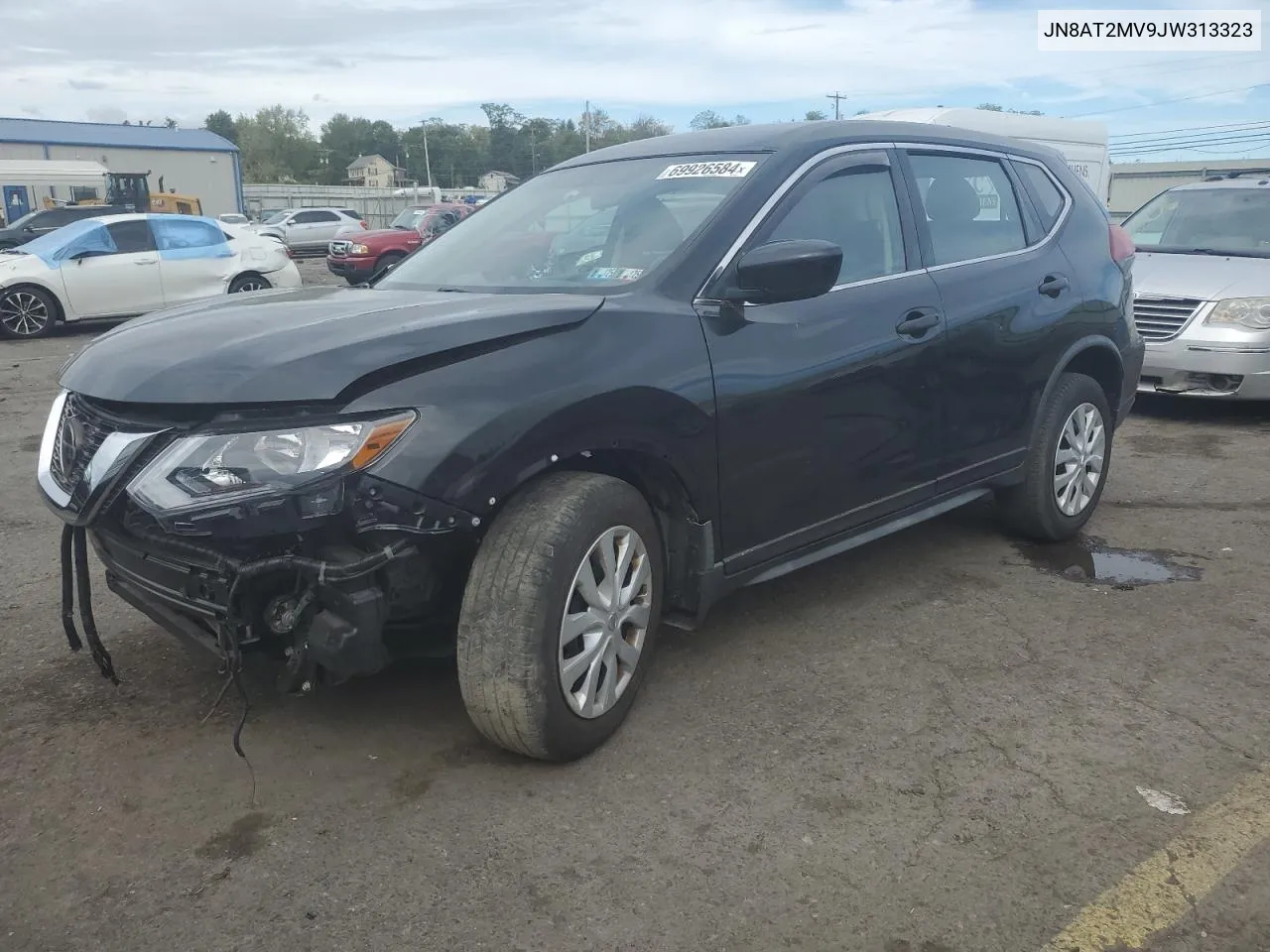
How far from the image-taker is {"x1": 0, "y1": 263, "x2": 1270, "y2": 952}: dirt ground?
7.66 ft

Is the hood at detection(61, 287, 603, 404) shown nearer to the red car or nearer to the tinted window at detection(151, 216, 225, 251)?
the tinted window at detection(151, 216, 225, 251)

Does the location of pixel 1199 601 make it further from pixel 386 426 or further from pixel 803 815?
pixel 386 426

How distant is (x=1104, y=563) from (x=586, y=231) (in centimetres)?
280

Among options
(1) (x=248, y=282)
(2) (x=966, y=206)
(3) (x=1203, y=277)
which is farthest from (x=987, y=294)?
(1) (x=248, y=282)

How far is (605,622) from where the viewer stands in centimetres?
292

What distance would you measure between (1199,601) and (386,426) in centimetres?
340

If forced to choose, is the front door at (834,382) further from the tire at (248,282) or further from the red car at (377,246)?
the red car at (377,246)

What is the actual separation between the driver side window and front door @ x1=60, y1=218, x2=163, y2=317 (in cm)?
1108

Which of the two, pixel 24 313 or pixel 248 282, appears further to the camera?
pixel 248 282

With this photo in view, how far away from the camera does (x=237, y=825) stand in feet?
8.76

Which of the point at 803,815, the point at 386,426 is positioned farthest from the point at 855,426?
the point at 386,426

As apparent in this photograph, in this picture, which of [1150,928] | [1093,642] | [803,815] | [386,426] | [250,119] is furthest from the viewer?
[250,119]

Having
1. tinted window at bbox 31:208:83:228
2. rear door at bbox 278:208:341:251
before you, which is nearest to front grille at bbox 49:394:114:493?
tinted window at bbox 31:208:83:228

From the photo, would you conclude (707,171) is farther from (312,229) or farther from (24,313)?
(312,229)
